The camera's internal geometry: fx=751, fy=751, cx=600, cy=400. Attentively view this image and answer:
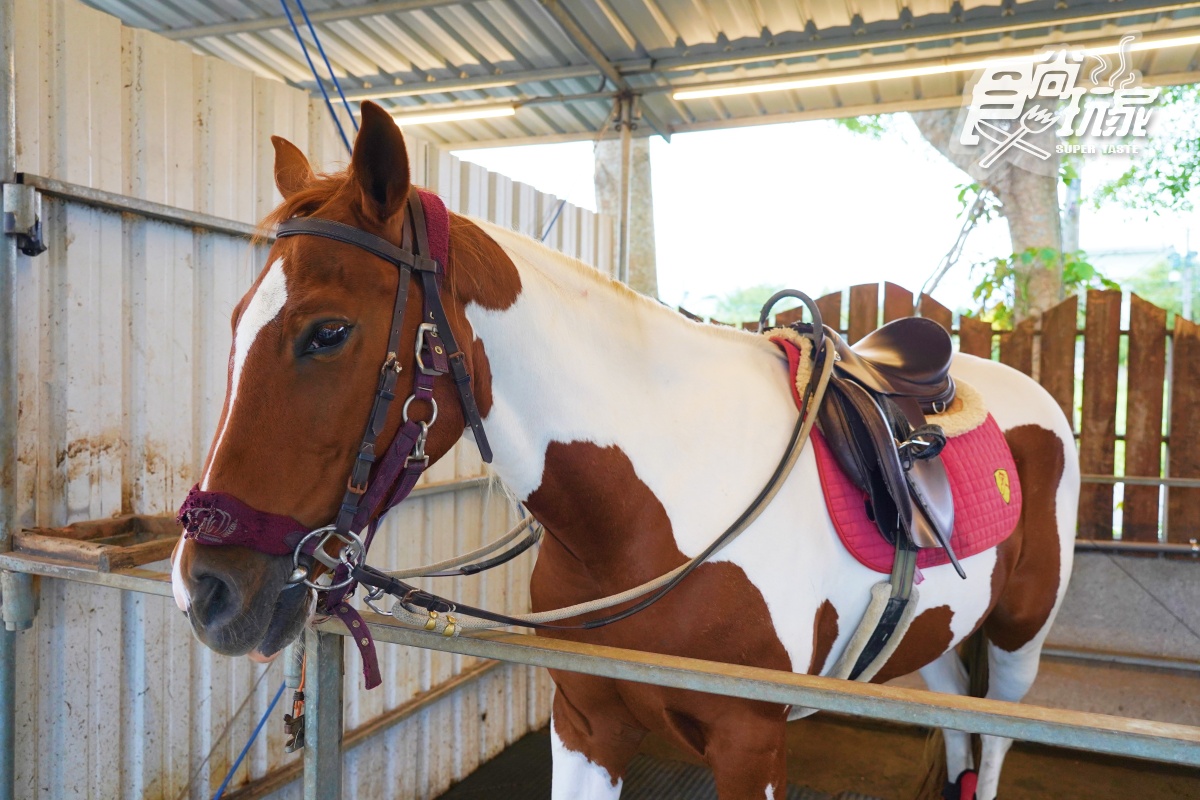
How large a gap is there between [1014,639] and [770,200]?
18688 mm

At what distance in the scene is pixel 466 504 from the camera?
346 cm

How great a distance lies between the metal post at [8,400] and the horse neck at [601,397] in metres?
1.21

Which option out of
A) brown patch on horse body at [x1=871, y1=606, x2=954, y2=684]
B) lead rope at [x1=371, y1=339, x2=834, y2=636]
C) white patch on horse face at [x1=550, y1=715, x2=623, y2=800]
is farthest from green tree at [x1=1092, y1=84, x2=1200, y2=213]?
white patch on horse face at [x1=550, y1=715, x2=623, y2=800]

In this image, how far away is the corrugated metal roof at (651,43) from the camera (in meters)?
3.69

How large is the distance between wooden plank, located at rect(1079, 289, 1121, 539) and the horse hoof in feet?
6.40

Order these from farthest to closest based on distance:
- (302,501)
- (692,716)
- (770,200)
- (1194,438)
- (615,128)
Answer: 1. (770,200)
2. (615,128)
3. (1194,438)
4. (692,716)
5. (302,501)

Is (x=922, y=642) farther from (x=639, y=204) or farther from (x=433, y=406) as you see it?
(x=639, y=204)

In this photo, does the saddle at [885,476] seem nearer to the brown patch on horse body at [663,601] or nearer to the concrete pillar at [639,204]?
the brown patch on horse body at [663,601]

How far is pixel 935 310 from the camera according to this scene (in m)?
4.32

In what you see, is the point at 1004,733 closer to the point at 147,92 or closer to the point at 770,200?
the point at 147,92

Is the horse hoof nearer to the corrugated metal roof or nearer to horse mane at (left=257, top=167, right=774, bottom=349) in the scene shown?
horse mane at (left=257, top=167, right=774, bottom=349)

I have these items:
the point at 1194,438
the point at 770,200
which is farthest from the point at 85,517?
the point at 770,200

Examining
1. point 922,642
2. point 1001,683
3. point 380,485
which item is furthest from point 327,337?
point 1001,683

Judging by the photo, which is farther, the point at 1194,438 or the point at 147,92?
the point at 1194,438
